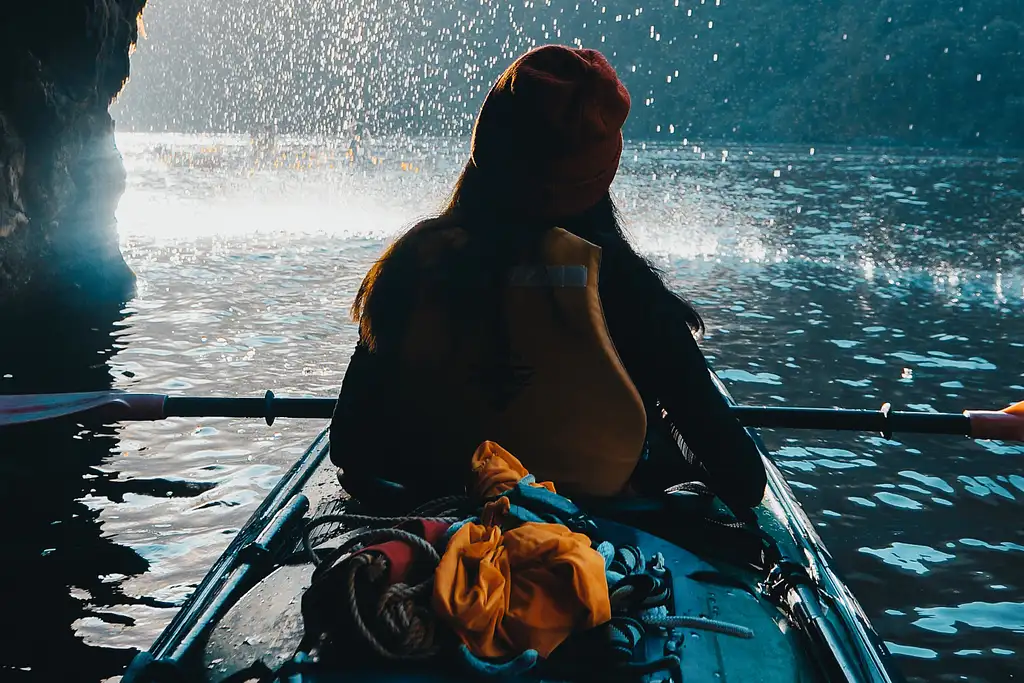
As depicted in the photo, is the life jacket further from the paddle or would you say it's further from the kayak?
the paddle

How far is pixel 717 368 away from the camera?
10484 mm

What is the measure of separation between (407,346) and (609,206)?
71 centimetres

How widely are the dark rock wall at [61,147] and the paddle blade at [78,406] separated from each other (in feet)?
27.4

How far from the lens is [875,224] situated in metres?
26.5

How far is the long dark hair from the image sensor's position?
2.40 m

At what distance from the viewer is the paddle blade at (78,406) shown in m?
4.05

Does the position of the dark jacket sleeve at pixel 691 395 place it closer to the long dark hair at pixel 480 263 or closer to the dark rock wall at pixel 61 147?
the long dark hair at pixel 480 263

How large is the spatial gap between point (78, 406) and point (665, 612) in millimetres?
3115

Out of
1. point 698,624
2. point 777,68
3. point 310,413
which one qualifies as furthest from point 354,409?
point 777,68

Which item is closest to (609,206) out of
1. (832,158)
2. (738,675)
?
(738,675)

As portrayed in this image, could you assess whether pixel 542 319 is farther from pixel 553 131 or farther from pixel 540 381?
pixel 553 131

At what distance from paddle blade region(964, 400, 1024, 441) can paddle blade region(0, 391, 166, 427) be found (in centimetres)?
392

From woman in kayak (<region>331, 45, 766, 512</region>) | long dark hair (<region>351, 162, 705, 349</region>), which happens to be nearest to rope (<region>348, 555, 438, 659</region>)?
woman in kayak (<region>331, 45, 766, 512</region>)

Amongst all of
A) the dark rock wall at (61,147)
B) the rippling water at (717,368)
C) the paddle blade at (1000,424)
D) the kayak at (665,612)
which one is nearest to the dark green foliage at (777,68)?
the rippling water at (717,368)
